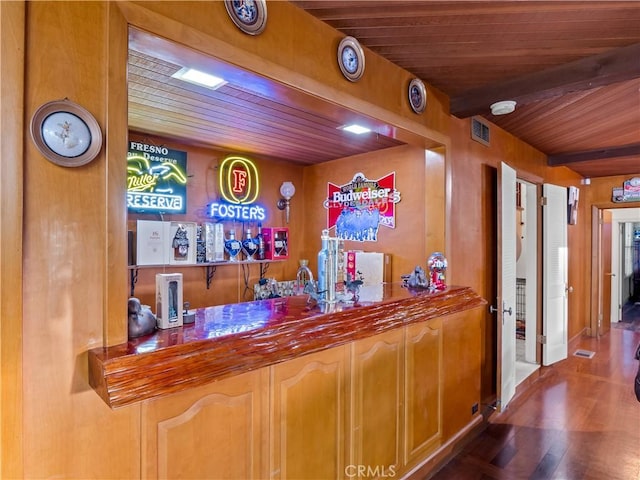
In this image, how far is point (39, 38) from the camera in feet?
3.21

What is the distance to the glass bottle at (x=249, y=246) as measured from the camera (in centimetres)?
381

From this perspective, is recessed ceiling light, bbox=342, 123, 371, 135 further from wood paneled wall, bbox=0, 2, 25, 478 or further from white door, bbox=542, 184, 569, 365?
white door, bbox=542, 184, 569, 365

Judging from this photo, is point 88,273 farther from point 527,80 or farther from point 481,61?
point 527,80

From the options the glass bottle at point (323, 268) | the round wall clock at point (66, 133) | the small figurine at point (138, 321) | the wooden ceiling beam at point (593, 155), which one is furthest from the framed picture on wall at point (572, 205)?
the round wall clock at point (66, 133)

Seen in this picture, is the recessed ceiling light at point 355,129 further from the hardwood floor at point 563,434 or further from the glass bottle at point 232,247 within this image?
the hardwood floor at point 563,434

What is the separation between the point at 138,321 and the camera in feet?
4.05

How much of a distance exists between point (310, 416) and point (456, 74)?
2.15m

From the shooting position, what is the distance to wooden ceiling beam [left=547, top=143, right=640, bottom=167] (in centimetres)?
392

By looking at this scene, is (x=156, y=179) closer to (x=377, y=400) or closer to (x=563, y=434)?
(x=377, y=400)

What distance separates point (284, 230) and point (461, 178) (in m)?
2.02

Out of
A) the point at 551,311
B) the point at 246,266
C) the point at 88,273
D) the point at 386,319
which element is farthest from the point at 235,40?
the point at 551,311

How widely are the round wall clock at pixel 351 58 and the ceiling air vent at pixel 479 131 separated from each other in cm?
143

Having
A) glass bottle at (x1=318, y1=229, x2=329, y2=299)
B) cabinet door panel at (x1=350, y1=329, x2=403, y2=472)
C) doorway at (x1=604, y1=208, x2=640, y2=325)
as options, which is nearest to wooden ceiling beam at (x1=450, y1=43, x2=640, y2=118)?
glass bottle at (x1=318, y1=229, x2=329, y2=299)
